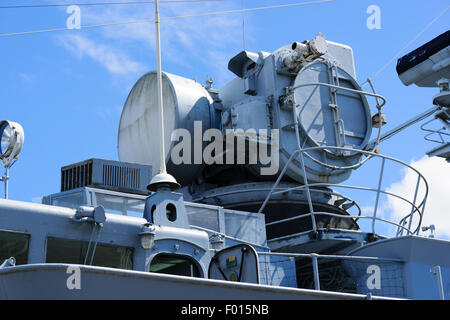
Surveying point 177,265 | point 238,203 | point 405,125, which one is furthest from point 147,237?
point 405,125

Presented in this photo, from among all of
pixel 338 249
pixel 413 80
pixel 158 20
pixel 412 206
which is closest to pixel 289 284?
pixel 338 249

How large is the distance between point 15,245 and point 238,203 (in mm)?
8468

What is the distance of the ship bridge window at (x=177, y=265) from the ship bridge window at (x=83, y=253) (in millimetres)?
612

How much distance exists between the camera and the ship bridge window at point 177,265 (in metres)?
13.3

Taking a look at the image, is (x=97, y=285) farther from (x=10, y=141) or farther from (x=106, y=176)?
(x=106, y=176)

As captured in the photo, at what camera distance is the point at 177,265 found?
Result: 13.6 m

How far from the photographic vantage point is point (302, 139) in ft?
66.0

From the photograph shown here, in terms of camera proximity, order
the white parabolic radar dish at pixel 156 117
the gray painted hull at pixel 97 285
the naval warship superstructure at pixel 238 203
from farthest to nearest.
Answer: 1. the white parabolic radar dish at pixel 156 117
2. the naval warship superstructure at pixel 238 203
3. the gray painted hull at pixel 97 285

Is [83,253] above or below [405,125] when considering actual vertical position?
below

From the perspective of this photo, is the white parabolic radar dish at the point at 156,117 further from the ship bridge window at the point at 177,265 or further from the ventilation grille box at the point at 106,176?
the ship bridge window at the point at 177,265

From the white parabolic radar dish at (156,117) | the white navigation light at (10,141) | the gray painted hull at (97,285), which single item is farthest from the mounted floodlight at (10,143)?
the white parabolic radar dish at (156,117)

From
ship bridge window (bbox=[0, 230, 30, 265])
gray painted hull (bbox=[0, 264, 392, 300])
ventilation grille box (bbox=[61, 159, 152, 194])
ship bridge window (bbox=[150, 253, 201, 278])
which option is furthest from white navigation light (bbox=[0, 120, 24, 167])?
gray painted hull (bbox=[0, 264, 392, 300])

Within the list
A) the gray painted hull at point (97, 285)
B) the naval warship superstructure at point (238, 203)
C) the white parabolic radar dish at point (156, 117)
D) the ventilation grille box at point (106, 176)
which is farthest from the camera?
the white parabolic radar dish at point (156, 117)
